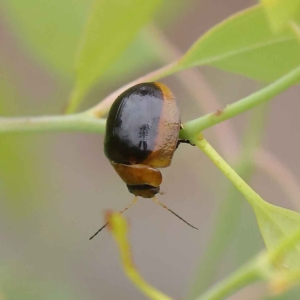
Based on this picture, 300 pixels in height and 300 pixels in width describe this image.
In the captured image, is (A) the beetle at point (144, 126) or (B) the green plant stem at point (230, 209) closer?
(A) the beetle at point (144, 126)

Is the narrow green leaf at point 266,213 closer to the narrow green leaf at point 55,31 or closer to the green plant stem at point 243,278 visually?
the green plant stem at point 243,278

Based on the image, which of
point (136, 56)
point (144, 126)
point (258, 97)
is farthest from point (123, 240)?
point (136, 56)

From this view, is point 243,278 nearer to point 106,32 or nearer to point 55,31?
point 106,32

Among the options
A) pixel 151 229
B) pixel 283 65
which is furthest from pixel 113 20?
pixel 151 229

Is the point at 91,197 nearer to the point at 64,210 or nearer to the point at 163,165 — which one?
the point at 64,210

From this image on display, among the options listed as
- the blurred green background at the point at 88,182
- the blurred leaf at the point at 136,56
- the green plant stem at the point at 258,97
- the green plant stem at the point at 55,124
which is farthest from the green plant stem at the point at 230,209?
the green plant stem at the point at 258,97

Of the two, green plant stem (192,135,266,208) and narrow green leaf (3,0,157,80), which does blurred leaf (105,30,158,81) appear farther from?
green plant stem (192,135,266,208)
